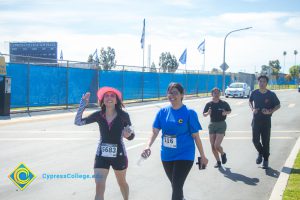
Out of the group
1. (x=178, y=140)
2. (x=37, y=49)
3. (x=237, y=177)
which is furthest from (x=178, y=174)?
(x=37, y=49)

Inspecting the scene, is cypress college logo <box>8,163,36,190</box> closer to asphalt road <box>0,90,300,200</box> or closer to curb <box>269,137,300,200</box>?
asphalt road <box>0,90,300,200</box>

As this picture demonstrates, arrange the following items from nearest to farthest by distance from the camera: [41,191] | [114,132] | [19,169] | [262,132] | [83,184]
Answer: [114,132] → [41,191] → [83,184] → [19,169] → [262,132]

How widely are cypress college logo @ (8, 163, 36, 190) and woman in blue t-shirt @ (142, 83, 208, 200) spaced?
2.77 m

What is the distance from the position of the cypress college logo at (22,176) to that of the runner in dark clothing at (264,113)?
444cm

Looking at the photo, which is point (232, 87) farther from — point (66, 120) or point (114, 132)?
point (114, 132)

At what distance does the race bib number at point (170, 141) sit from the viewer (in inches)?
194

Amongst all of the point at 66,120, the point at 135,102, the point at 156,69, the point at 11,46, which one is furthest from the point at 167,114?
the point at 11,46

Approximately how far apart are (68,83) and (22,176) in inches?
608

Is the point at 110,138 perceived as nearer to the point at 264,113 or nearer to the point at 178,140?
the point at 178,140

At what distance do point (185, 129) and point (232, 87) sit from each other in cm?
3557

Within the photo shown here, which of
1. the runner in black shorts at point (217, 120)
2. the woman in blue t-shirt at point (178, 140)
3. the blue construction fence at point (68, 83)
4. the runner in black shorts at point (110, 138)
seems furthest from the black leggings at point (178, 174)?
the blue construction fence at point (68, 83)

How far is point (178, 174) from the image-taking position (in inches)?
190

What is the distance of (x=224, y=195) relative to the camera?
20.7ft

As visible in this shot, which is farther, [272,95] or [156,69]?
[156,69]
